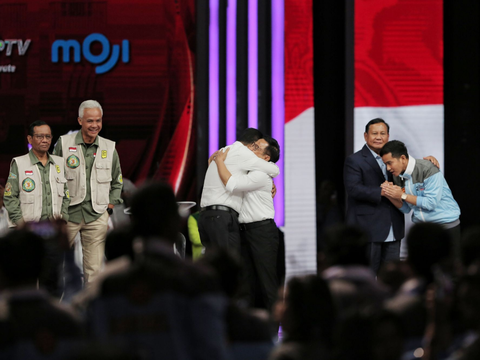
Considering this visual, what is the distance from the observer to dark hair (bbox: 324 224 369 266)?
7.77 ft

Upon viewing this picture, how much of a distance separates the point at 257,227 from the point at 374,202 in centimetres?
96

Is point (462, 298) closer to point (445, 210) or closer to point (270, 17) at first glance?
point (445, 210)

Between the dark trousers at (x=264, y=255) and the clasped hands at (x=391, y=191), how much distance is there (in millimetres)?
894

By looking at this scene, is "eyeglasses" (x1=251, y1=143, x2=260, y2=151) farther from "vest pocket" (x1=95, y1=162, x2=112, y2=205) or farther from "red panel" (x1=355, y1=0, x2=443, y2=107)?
"red panel" (x1=355, y1=0, x2=443, y2=107)

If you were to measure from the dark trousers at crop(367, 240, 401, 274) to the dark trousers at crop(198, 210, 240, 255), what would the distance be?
1054 millimetres

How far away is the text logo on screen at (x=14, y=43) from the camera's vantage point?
255 inches

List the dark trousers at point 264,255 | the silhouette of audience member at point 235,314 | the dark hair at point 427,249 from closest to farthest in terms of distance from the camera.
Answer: the dark hair at point 427,249 → the silhouette of audience member at point 235,314 → the dark trousers at point 264,255

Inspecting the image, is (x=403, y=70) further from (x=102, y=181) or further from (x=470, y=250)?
(x=470, y=250)

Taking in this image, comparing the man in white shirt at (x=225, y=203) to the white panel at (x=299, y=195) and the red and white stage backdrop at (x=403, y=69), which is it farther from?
the red and white stage backdrop at (x=403, y=69)

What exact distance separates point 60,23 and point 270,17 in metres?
1.98

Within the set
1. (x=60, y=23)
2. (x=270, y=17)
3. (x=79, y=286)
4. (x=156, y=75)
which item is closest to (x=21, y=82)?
(x=60, y=23)

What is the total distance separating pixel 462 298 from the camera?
2225mm

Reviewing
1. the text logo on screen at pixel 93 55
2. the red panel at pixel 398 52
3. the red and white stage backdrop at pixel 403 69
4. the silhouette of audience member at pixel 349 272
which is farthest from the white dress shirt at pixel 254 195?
the silhouette of audience member at pixel 349 272

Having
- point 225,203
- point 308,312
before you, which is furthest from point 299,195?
point 308,312
